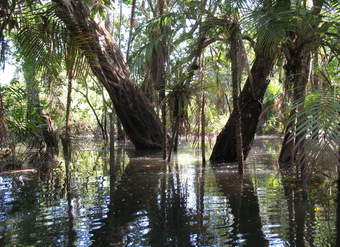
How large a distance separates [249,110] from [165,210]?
5.95 metres

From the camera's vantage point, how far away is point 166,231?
4852 millimetres

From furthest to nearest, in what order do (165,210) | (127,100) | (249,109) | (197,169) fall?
(127,100) → (249,109) → (197,169) → (165,210)

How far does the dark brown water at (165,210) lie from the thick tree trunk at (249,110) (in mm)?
2155

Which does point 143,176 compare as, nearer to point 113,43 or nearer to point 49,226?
point 49,226

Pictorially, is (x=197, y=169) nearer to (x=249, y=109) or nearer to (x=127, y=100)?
(x=249, y=109)

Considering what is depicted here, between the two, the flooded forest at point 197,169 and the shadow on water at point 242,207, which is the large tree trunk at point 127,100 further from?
the shadow on water at point 242,207

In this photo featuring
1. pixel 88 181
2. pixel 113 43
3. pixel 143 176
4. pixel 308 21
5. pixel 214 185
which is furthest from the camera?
pixel 113 43

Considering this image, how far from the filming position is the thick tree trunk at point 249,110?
10.6 m

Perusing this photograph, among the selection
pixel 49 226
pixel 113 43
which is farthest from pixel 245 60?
pixel 113 43

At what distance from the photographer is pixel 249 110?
11.2 meters

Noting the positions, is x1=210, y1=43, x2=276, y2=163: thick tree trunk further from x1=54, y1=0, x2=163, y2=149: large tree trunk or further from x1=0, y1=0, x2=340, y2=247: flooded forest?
x1=54, y1=0, x2=163, y2=149: large tree trunk

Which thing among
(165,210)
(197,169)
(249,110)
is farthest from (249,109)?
(165,210)

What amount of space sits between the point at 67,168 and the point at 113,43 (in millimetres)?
6672

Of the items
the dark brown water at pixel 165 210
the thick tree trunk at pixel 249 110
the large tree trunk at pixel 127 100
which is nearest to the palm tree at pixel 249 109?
the thick tree trunk at pixel 249 110
